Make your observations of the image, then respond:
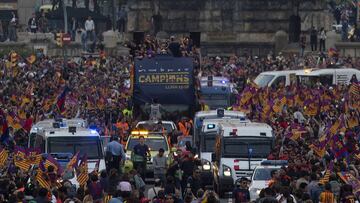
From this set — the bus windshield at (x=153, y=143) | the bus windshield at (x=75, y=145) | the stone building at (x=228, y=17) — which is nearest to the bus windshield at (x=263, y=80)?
the stone building at (x=228, y=17)

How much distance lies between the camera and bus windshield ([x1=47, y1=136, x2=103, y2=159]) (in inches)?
1386

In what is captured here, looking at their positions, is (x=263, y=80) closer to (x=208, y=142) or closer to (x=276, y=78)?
(x=276, y=78)

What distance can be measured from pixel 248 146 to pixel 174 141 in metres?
7.12

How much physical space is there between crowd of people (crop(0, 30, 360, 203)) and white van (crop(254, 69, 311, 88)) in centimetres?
195

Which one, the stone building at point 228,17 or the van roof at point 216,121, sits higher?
the van roof at point 216,121

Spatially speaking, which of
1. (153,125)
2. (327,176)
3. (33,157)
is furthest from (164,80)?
(327,176)

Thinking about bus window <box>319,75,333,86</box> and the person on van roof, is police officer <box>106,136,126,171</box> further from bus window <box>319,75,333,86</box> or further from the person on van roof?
bus window <box>319,75,333,86</box>

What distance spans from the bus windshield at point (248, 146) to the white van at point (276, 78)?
22.2 meters

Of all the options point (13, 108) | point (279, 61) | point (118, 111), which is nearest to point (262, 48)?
point (279, 61)

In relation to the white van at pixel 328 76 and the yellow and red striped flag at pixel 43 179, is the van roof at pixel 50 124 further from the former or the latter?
the white van at pixel 328 76

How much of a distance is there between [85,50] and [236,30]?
26.2 ft

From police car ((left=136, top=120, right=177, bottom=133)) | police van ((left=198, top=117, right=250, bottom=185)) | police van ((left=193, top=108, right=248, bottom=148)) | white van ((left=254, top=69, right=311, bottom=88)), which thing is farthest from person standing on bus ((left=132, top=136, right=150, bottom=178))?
white van ((left=254, top=69, right=311, bottom=88))

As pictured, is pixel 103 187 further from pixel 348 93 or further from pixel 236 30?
pixel 236 30

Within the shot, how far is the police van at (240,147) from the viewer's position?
116ft
